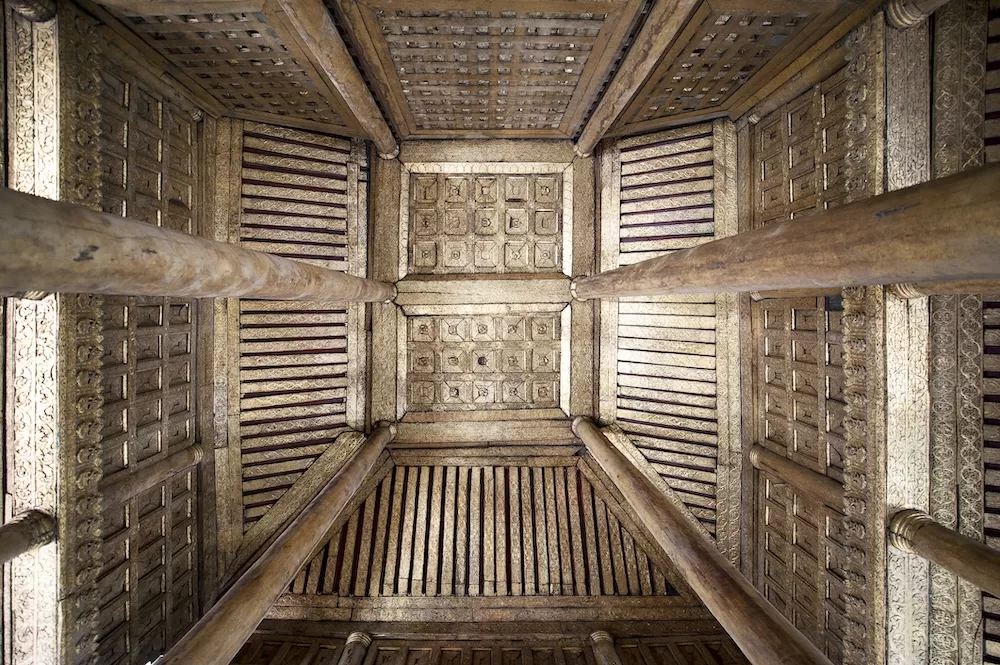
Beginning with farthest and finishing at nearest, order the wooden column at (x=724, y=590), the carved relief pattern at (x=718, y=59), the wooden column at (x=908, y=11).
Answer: the carved relief pattern at (x=718, y=59)
the wooden column at (x=908, y=11)
the wooden column at (x=724, y=590)

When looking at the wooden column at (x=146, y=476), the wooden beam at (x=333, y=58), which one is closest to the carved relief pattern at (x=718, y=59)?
the wooden beam at (x=333, y=58)

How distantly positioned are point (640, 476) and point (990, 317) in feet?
11.9

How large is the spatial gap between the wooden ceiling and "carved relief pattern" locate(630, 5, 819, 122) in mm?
16

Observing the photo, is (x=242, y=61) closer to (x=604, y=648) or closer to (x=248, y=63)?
(x=248, y=63)

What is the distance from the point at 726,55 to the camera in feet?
17.9

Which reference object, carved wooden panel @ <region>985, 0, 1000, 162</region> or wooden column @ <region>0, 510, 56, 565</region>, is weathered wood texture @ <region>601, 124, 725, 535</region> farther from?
wooden column @ <region>0, 510, 56, 565</region>

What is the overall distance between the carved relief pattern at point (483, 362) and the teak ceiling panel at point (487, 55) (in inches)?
124

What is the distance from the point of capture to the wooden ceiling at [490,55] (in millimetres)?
4711

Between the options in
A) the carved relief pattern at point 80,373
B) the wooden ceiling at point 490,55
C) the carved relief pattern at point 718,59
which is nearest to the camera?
the carved relief pattern at point 80,373

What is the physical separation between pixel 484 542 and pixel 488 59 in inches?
258

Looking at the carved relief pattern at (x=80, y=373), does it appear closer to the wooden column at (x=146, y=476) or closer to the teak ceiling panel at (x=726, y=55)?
the wooden column at (x=146, y=476)

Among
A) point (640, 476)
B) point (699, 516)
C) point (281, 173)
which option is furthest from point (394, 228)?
point (699, 516)

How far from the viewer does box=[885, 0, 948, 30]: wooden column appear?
3.90 metres

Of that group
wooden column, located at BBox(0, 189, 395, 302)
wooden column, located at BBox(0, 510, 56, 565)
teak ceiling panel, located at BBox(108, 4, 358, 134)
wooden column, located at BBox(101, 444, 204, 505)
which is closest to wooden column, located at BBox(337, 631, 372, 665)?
wooden column, located at BBox(101, 444, 204, 505)
